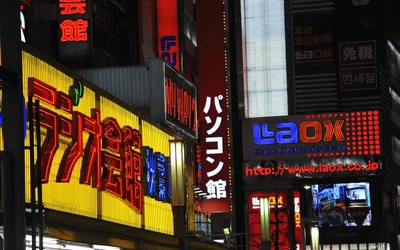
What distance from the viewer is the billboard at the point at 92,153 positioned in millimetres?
17188

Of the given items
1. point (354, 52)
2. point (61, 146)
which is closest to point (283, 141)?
point (354, 52)

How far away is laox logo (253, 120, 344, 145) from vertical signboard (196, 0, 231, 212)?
546 inches

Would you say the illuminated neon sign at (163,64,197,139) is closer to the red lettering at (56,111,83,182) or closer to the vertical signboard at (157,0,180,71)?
the vertical signboard at (157,0,180,71)

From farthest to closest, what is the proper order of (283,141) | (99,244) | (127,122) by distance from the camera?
(283,141) < (127,122) < (99,244)

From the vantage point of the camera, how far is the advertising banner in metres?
69.4

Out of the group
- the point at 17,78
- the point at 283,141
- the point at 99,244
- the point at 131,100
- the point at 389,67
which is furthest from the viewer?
the point at 389,67

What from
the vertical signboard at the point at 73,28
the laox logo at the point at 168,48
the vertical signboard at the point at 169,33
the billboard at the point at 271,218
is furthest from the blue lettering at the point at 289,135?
the vertical signboard at the point at 73,28

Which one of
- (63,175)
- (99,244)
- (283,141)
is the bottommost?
(99,244)

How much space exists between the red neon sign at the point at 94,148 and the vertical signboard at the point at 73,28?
448 centimetres

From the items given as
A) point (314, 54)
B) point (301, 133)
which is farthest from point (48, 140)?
point (314, 54)

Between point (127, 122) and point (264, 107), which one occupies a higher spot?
point (264, 107)

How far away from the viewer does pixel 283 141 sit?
227 ft

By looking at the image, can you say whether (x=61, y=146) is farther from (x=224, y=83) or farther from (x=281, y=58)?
(x=281, y=58)

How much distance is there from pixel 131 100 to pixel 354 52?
148ft
